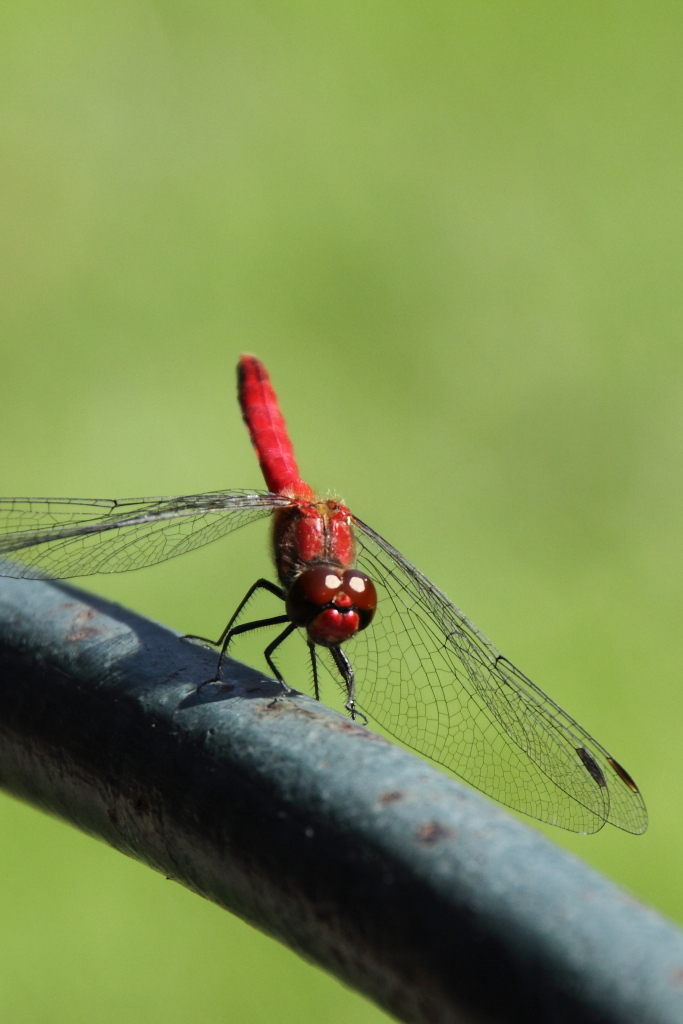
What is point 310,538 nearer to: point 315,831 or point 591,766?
point 591,766

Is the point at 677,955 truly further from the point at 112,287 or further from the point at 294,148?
the point at 294,148

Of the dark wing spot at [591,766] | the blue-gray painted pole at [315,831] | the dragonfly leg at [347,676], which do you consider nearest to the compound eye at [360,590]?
the dragonfly leg at [347,676]

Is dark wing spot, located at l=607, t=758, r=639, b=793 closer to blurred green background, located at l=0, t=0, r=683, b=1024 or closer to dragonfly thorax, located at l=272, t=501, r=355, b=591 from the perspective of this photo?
dragonfly thorax, located at l=272, t=501, r=355, b=591

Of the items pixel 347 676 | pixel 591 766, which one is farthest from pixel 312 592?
pixel 591 766

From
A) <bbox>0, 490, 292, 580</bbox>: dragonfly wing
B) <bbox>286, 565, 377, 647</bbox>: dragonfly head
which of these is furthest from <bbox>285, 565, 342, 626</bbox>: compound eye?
<bbox>0, 490, 292, 580</bbox>: dragonfly wing

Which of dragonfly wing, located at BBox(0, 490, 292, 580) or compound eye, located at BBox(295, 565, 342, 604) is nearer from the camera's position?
compound eye, located at BBox(295, 565, 342, 604)

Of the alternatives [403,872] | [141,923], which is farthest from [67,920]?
[403,872]
